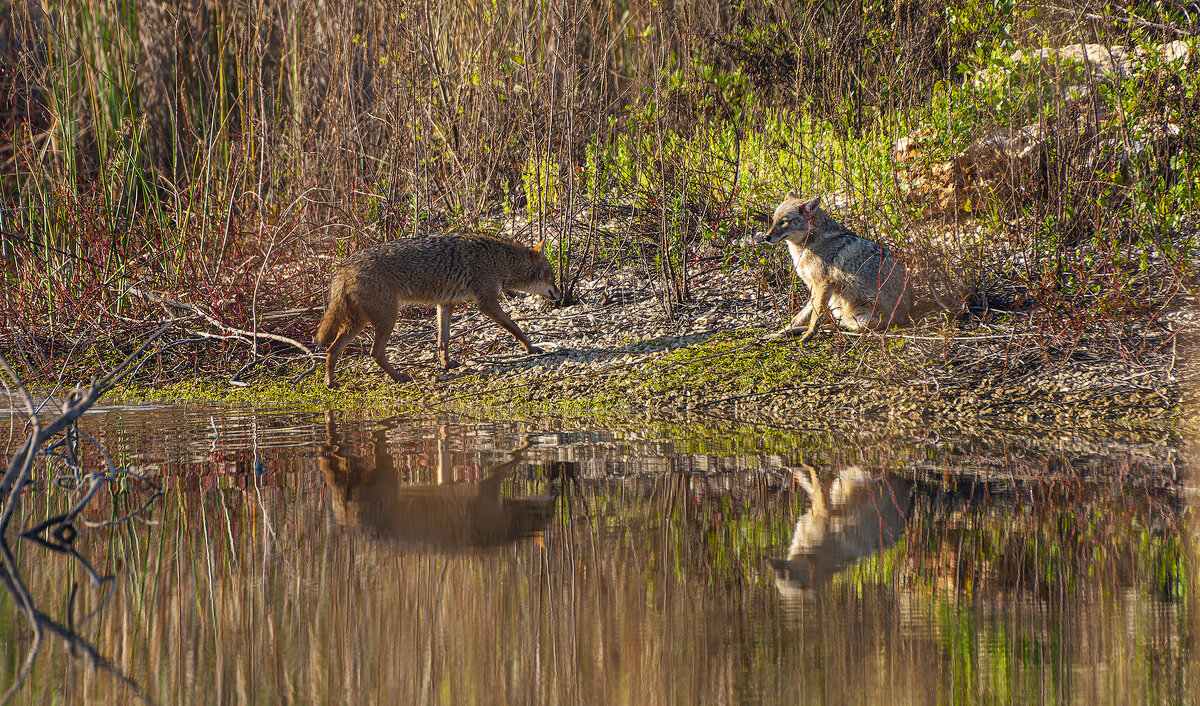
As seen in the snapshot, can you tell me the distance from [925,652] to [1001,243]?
17.6 feet

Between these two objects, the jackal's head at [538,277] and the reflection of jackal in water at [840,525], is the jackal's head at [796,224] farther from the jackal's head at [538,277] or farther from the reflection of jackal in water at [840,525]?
the reflection of jackal in water at [840,525]

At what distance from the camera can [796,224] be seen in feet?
23.3

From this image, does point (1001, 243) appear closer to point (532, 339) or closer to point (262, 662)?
point (532, 339)

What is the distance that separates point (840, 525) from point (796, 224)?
12.1 feet

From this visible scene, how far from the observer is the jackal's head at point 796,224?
709 centimetres

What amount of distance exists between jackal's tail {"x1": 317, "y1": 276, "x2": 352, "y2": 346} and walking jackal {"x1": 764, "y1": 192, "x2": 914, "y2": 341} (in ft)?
9.27

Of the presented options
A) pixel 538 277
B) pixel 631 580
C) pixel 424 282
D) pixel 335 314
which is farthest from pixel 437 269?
pixel 631 580

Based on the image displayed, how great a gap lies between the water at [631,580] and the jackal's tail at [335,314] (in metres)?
2.32

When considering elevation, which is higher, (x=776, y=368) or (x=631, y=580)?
(x=776, y=368)

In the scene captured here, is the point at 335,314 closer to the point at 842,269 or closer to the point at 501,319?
the point at 501,319

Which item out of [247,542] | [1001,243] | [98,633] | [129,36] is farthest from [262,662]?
[129,36]

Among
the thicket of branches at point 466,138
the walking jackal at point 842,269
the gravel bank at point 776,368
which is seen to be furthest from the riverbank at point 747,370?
the thicket of branches at point 466,138

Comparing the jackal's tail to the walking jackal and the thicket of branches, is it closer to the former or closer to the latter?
the thicket of branches

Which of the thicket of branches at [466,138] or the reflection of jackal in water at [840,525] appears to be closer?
the reflection of jackal in water at [840,525]
